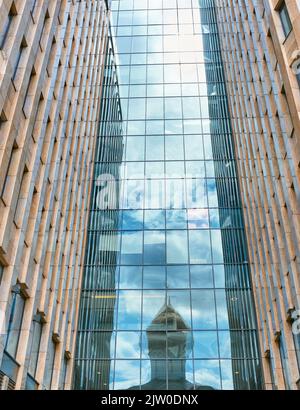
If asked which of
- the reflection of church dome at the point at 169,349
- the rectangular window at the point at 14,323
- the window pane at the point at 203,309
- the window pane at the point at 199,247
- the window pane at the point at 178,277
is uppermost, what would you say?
the window pane at the point at 199,247

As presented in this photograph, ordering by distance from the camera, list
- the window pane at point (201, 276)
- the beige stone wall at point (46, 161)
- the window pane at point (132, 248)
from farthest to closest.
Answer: the window pane at point (132, 248) → the window pane at point (201, 276) → the beige stone wall at point (46, 161)

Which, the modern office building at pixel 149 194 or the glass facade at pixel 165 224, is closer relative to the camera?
the modern office building at pixel 149 194

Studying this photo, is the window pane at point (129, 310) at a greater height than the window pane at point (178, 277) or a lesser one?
lesser

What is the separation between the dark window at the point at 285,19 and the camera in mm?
20781

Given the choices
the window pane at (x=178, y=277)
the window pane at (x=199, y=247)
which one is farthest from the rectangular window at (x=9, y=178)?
the window pane at (x=199, y=247)

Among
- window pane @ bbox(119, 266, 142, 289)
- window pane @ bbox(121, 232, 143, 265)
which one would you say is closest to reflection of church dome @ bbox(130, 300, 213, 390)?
window pane @ bbox(119, 266, 142, 289)

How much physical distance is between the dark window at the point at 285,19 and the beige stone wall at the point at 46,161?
39.7ft

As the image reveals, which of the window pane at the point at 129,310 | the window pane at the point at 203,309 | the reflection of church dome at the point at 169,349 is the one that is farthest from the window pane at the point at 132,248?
the window pane at the point at 203,309

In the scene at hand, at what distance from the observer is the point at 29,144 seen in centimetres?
2212

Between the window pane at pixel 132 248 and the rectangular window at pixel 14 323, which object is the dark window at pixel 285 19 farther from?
the window pane at pixel 132 248

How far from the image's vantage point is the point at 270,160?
26.5 metres

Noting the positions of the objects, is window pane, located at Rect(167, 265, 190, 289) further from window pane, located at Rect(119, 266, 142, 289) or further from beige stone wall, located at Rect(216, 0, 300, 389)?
beige stone wall, located at Rect(216, 0, 300, 389)

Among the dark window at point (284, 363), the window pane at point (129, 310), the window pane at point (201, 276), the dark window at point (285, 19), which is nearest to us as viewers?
the dark window at point (285, 19)

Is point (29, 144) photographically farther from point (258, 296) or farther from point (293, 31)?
point (258, 296)
